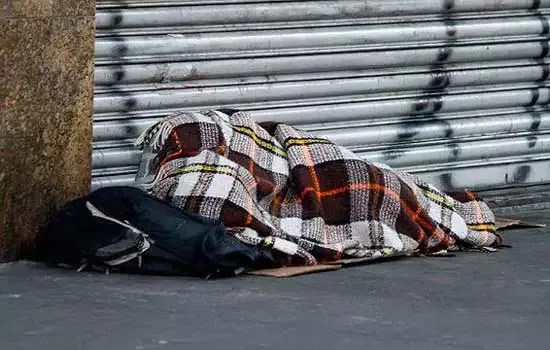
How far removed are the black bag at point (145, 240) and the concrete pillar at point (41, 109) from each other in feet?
0.75

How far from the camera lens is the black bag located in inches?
232

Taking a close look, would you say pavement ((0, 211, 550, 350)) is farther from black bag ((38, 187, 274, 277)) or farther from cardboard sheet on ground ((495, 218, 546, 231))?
cardboard sheet on ground ((495, 218, 546, 231))

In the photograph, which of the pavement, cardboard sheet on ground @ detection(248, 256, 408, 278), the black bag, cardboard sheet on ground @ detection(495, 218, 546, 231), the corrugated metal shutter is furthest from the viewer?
cardboard sheet on ground @ detection(495, 218, 546, 231)

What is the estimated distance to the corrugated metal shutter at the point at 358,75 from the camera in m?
6.80

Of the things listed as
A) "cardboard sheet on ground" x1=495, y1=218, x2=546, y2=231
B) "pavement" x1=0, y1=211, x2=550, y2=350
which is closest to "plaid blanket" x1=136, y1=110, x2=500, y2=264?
"pavement" x1=0, y1=211, x2=550, y2=350

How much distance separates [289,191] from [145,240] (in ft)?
2.87

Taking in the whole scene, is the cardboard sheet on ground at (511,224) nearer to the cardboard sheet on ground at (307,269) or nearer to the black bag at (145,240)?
the cardboard sheet on ground at (307,269)

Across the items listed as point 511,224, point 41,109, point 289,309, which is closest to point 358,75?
point 511,224

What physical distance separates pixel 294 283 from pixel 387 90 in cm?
196

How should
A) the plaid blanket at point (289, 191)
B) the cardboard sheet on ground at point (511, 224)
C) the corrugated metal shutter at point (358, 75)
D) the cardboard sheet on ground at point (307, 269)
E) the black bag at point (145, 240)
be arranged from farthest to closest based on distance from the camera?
the cardboard sheet on ground at point (511, 224) < the corrugated metal shutter at point (358, 75) < the plaid blanket at point (289, 191) < the cardboard sheet on ground at point (307, 269) < the black bag at point (145, 240)

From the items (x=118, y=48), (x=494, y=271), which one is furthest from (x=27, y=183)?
(x=494, y=271)

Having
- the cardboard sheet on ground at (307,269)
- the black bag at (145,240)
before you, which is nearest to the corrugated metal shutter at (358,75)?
the black bag at (145,240)

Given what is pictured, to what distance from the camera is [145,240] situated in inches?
233

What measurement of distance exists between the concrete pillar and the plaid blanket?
0.32m
